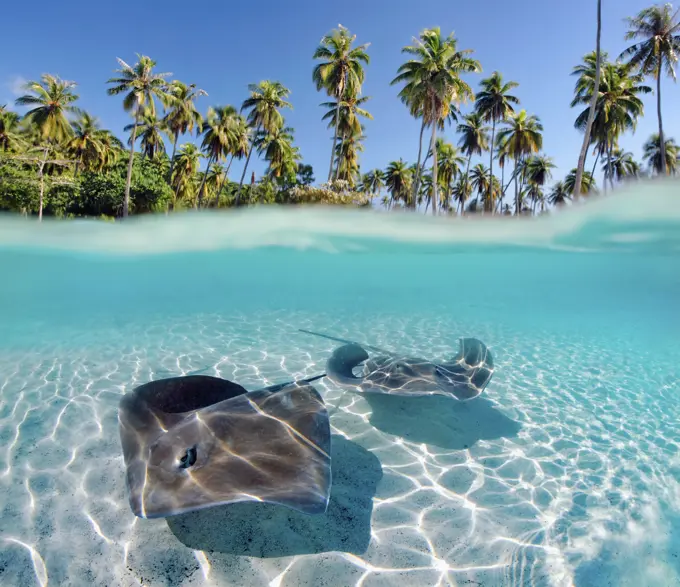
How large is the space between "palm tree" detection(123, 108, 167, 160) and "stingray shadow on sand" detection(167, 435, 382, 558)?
148 feet

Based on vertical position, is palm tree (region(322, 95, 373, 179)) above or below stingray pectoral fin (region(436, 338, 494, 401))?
above

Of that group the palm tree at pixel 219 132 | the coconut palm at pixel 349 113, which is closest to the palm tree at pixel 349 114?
the coconut palm at pixel 349 113

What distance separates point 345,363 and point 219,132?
36995mm

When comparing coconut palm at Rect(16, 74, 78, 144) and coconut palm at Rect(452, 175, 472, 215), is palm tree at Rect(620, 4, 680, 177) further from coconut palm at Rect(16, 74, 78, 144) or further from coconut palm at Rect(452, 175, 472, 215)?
coconut palm at Rect(16, 74, 78, 144)

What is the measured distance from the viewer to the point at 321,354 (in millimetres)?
9734

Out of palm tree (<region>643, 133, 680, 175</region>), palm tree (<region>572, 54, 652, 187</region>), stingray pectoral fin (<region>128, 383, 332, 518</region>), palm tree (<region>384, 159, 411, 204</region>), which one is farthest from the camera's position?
palm tree (<region>384, 159, 411, 204</region>)

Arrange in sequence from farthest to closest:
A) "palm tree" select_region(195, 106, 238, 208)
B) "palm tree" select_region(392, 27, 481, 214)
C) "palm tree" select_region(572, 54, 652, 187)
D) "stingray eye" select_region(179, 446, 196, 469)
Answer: "palm tree" select_region(195, 106, 238, 208) < "palm tree" select_region(572, 54, 652, 187) < "palm tree" select_region(392, 27, 481, 214) < "stingray eye" select_region(179, 446, 196, 469)

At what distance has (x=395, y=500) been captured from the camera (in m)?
4.16

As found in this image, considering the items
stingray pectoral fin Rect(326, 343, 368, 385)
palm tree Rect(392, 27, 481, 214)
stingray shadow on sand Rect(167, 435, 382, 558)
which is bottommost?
stingray shadow on sand Rect(167, 435, 382, 558)

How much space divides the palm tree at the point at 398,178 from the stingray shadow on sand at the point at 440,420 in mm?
54082

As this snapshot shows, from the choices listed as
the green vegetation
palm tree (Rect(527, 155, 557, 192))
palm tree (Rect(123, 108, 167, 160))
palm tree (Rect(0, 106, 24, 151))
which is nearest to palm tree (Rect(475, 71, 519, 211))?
the green vegetation

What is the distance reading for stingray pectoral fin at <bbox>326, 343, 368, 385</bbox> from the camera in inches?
213

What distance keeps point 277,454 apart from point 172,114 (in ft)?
140

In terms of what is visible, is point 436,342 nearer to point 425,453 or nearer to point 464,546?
point 425,453
